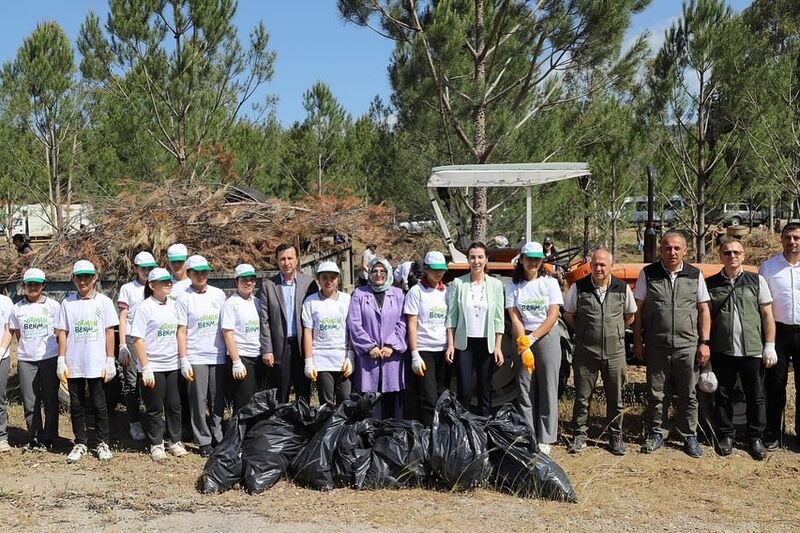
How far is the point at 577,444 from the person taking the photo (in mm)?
5586

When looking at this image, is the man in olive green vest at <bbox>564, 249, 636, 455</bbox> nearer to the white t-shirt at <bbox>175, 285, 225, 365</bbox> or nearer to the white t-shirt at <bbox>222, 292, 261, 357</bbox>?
the white t-shirt at <bbox>222, 292, 261, 357</bbox>

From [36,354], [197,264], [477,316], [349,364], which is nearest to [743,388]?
[477,316]

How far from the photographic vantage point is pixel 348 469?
15.7 feet

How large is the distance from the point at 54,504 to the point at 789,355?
5245 millimetres

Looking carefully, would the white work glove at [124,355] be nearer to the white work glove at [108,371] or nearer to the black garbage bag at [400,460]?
the white work glove at [108,371]

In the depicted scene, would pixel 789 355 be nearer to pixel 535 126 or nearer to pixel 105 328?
pixel 105 328

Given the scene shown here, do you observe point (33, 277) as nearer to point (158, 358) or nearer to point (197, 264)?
point (158, 358)

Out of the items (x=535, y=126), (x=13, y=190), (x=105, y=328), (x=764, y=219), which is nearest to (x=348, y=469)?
(x=105, y=328)

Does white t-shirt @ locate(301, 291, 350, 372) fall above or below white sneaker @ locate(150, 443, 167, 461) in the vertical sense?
above

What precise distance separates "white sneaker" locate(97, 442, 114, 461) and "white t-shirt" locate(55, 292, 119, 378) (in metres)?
0.53

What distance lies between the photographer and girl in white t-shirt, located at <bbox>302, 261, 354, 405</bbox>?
215 inches

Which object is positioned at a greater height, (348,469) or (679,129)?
(679,129)

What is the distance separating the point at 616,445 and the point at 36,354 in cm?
443

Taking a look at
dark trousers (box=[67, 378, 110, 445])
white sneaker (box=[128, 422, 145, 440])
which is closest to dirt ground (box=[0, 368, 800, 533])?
dark trousers (box=[67, 378, 110, 445])
